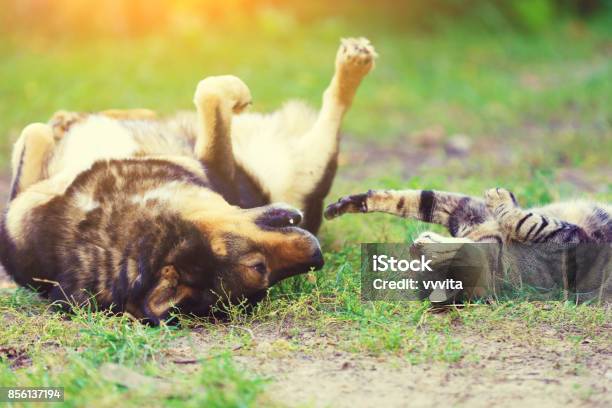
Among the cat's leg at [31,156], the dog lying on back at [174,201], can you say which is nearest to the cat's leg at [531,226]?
the dog lying on back at [174,201]

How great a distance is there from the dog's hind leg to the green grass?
0.90ft

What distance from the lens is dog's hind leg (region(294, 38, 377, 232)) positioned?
4.96 meters

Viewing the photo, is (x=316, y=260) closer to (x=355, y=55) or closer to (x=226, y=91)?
(x=226, y=91)

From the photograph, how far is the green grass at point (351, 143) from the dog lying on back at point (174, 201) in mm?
176

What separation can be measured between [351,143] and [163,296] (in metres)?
4.71

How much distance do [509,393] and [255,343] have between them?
3.44ft

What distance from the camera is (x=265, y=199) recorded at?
4.60 meters

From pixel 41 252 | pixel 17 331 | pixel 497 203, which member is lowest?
pixel 17 331

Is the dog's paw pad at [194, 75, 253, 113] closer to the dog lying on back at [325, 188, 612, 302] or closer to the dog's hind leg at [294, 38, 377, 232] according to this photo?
the dog's hind leg at [294, 38, 377, 232]

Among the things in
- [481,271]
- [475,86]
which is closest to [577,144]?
[475,86]

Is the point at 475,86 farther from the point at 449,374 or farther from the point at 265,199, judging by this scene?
the point at 449,374

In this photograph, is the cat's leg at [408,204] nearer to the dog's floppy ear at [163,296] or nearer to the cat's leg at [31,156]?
the dog's floppy ear at [163,296]

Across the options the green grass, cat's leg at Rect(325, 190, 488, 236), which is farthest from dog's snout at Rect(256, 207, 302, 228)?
cat's leg at Rect(325, 190, 488, 236)

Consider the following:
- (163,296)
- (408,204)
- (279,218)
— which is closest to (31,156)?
(163,296)
